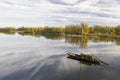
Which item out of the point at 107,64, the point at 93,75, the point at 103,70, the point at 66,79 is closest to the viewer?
the point at 66,79

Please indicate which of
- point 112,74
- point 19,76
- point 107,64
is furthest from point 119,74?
point 19,76

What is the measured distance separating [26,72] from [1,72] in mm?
6315

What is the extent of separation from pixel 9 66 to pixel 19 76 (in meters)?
12.2

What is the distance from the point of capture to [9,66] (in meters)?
60.9

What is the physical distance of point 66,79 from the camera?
158 ft

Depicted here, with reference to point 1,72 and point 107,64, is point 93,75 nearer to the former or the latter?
point 107,64

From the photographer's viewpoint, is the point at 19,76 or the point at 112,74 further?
the point at 112,74

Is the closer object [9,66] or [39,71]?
[39,71]

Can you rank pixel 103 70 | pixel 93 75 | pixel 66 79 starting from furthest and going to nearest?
pixel 103 70
pixel 93 75
pixel 66 79

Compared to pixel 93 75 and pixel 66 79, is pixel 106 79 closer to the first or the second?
pixel 93 75

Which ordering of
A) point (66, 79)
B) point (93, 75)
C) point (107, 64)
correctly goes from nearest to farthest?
point (66, 79)
point (93, 75)
point (107, 64)

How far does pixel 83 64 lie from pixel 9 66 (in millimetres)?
22411

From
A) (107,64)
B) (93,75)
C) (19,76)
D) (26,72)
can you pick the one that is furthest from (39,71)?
(107,64)

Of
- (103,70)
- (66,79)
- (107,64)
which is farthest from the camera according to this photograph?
(107,64)
